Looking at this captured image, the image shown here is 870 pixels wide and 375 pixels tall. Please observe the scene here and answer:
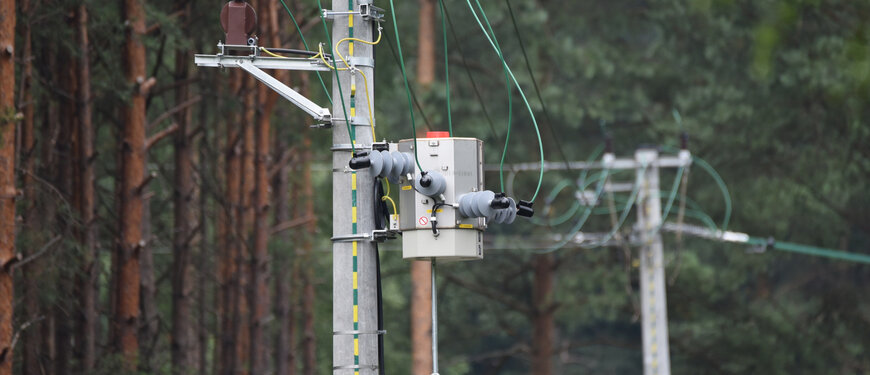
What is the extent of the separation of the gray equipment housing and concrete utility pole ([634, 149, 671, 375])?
15.2 metres

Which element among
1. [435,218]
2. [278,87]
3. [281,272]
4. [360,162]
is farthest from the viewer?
[281,272]

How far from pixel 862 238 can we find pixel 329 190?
46.1 feet

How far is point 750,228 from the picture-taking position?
3388cm

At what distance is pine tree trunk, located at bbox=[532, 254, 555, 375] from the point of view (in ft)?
119

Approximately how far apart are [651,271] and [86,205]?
434 inches

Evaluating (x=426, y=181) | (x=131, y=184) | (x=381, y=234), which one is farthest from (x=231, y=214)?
(x=426, y=181)

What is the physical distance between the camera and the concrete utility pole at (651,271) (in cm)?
2422

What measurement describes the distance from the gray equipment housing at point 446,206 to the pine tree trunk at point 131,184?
8346 mm

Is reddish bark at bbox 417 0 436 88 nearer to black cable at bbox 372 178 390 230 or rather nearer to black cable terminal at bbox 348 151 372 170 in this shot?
black cable at bbox 372 178 390 230

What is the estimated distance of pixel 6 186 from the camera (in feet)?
41.0

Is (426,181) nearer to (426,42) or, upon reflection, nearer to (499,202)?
(499,202)

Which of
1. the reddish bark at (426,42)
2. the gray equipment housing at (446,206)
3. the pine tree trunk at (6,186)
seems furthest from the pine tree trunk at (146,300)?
the reddish bark at (426,42)

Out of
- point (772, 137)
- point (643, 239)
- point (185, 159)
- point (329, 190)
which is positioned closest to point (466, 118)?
point (329, 190)

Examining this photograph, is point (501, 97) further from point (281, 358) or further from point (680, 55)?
point (281, 358)
